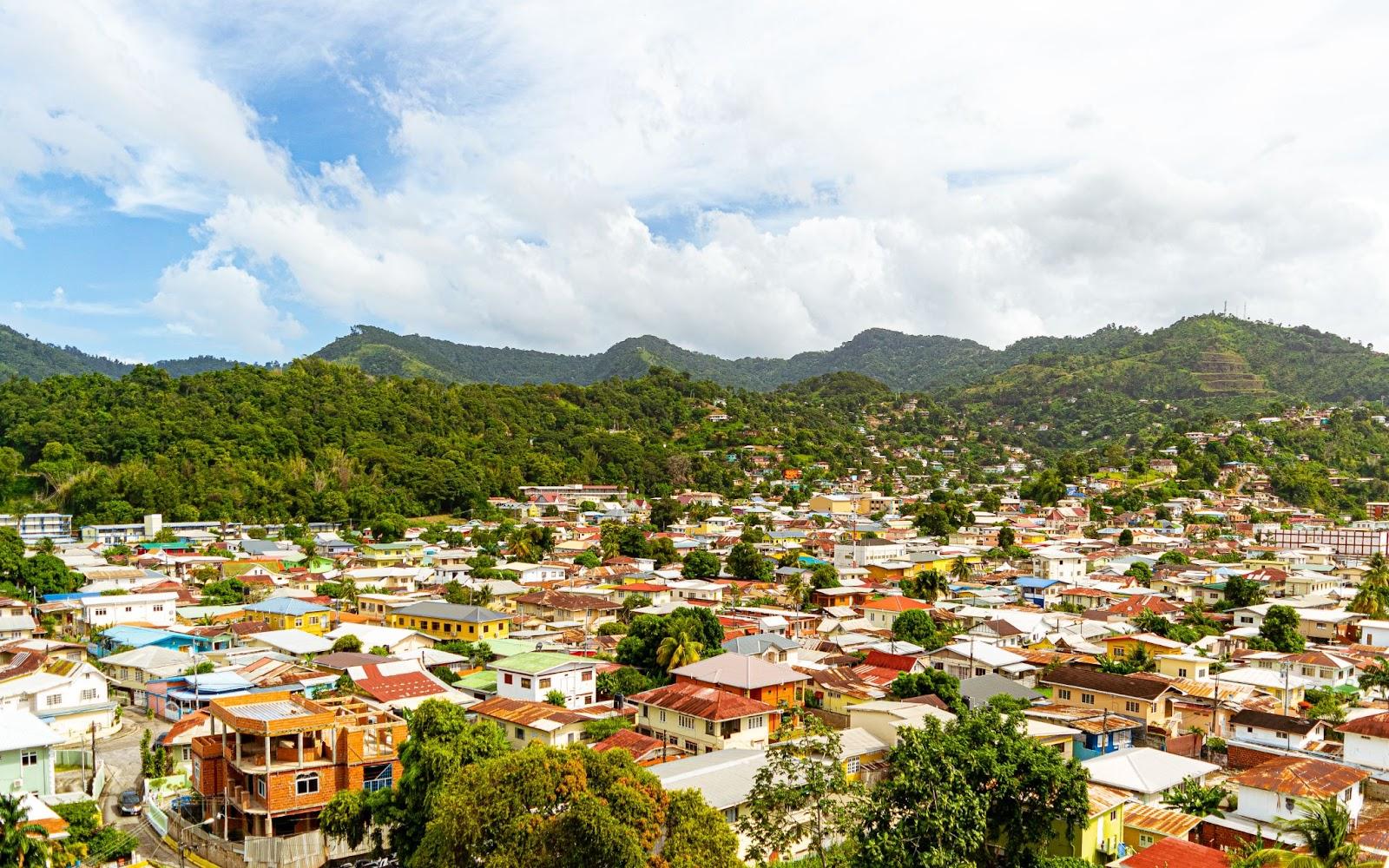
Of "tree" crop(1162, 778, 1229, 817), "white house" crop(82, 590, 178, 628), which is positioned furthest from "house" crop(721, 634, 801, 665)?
"white house" crop(82, 590, 178, 628)

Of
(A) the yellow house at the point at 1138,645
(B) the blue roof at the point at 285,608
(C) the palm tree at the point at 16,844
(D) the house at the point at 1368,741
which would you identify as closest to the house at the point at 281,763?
(C) the palm tree at the point at 16,844

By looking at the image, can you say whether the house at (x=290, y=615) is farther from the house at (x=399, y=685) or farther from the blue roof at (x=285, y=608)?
the house at (x=399, y=685)

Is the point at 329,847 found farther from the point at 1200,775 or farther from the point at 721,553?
the point at 721,553

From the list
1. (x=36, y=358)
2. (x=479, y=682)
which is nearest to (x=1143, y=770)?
(x=479, y=682)

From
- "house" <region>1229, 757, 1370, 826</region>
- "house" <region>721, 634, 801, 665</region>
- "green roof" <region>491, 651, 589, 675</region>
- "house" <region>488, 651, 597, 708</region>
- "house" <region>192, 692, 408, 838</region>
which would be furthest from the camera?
"house" <region>721, 634, 801, 665</region>

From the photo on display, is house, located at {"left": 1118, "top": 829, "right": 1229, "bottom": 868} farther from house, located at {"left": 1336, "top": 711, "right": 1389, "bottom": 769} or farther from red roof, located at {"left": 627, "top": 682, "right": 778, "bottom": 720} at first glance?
red roof, located at {"left": 627, "top": 682, "right": 778, "bottom": 720}

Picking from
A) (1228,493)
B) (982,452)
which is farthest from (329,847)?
(982,452)
